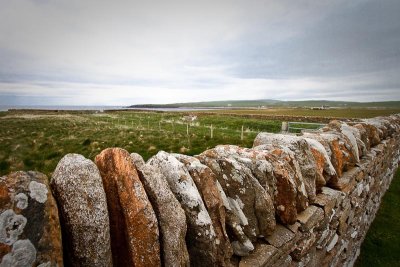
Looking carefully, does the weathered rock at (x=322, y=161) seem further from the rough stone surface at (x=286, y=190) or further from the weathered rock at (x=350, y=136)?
the weathered rock at (x=350, y=136)

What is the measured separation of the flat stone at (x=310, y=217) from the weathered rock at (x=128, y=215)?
1.88 m

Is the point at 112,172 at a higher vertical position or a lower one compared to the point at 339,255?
higher

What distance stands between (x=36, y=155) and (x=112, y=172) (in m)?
14.8

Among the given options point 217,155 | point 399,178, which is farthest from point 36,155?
point 399,178

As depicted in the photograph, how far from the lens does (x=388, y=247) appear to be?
5543mm

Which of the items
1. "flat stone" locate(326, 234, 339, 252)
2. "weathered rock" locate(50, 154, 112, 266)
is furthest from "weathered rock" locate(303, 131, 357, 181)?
"weathered rock" locate(50, 154, 112, 266)

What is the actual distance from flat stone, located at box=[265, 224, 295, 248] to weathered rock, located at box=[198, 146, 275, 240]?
0.08 m

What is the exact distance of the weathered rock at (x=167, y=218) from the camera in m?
1.68

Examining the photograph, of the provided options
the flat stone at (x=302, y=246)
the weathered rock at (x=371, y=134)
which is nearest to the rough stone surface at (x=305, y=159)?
the flat stone at (x=302, y=246)

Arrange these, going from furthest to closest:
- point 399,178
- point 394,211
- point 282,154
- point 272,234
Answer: point 399,178, point 394,211, point 282,154, point 272,234

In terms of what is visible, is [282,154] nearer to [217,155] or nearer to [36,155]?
[217,155]

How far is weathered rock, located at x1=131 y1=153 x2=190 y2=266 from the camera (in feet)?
5.51

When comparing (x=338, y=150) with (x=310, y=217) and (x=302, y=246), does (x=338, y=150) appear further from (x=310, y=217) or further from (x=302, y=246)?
(x=302, y=246)

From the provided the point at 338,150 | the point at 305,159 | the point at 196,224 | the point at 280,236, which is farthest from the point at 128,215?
the point at 338,150
